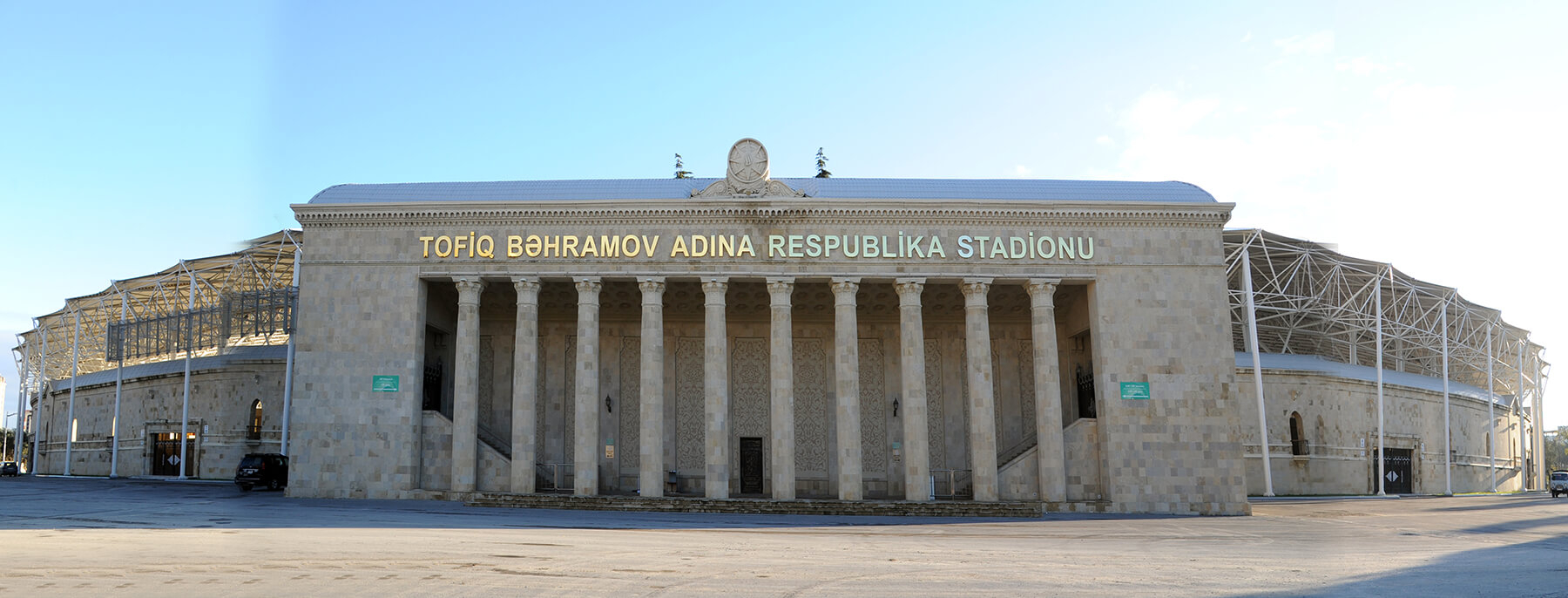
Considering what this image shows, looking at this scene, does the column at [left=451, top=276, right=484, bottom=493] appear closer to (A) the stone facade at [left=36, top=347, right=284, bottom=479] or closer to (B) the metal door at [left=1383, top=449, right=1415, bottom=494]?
(A) the stone facade at [left=36, top=347, right=284, bottom=479]

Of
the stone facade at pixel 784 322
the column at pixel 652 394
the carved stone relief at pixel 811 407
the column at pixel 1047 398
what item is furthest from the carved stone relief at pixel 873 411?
the column at pixel 652 394

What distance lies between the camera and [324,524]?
20328 millimetres

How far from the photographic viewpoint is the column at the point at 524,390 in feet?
99.0

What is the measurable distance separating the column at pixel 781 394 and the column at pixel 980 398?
18.8ft

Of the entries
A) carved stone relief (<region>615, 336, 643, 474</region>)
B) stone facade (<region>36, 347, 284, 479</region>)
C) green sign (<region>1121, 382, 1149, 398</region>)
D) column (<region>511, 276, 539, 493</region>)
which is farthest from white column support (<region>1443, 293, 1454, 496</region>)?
stone facade (<region>36, 347, 284, 479</region>)

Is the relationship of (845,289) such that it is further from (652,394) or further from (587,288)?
(587,288)

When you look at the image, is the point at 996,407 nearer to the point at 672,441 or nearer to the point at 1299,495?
the point at 672,441

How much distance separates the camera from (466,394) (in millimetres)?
30719

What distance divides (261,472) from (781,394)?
19694mm

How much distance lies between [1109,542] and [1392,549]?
5050 mm

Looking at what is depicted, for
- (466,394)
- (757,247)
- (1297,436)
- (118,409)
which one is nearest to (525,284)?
(466,394)

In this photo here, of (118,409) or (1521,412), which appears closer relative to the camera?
(118,409)

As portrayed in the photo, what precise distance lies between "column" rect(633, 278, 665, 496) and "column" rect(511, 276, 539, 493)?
136 inches

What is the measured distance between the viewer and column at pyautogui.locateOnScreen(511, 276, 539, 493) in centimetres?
3019
